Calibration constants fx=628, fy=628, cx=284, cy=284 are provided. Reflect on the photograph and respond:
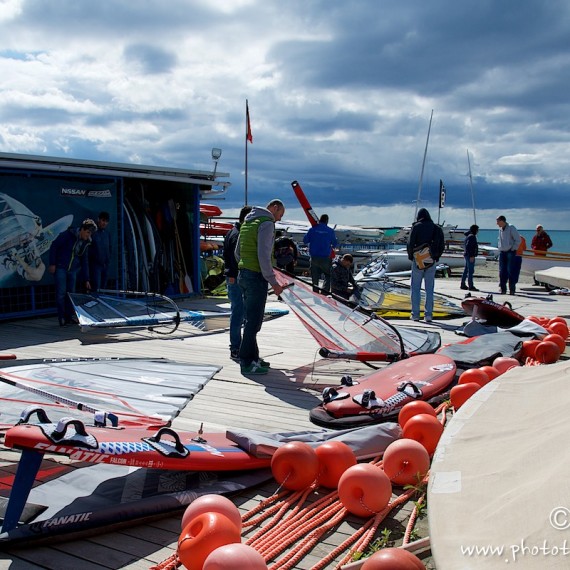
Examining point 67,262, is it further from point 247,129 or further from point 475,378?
point 247,129

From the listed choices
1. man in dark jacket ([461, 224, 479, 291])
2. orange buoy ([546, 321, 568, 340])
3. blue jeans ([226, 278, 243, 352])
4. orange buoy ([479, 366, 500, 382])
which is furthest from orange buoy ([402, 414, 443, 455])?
man in dark jacket ([461, 224, 479, 291])

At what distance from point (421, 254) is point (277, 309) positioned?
3153 mm

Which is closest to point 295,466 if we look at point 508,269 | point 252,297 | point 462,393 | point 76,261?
point 462,393

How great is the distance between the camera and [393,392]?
17.4ft

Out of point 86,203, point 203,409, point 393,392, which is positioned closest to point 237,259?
point 203,409

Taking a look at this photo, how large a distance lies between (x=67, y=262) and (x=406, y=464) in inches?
317

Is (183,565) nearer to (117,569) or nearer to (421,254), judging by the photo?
(117,569)

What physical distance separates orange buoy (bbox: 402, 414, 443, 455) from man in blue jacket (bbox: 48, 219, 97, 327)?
298 inches

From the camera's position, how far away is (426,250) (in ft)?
35.8

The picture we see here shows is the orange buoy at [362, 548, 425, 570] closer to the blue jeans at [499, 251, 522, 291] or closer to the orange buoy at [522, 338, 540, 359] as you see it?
the orange buoy at [522, 338, 540, 359]

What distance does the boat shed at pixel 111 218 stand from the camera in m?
11.0

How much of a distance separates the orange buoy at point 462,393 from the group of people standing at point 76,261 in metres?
7.18

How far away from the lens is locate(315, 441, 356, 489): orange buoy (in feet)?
12.3

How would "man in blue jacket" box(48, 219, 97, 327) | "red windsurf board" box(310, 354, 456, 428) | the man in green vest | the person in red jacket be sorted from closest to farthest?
"red windsurf board" box(310, 354, 456, 428) < the man in green vest < "man in blue jacket" box(48, 219, 97, 327) < the person in red jacket
